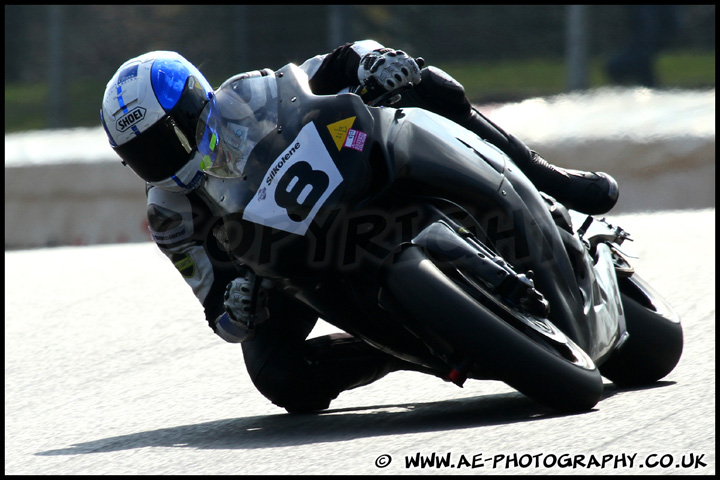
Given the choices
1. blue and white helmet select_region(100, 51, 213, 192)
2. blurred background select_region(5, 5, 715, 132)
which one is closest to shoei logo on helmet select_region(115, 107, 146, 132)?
blue and white helmet select_region(100, 51, 213, 192)

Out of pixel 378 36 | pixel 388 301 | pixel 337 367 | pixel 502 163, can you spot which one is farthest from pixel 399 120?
pixel 378 36

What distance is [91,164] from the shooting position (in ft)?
35.8

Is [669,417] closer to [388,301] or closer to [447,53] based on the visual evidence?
[388,301]

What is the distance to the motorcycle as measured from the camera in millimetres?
3332

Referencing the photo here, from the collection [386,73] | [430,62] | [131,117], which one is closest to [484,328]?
[386,73]

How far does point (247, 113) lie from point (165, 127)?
262mm

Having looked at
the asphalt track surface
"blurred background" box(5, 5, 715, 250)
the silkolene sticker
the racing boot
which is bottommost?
"blurred background" box(5, 5, 715, 250)

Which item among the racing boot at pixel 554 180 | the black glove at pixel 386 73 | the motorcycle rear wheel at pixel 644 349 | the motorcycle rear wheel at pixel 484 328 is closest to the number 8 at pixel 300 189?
the motorcycle rear wheel at pixel 484 328

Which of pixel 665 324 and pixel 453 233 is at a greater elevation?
pixel 453 233

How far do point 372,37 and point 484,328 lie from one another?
919 cm

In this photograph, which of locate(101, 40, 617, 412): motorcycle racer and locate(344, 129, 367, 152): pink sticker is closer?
locate(344, 129, 367, 152): pink sticker

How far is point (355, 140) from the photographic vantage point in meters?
3.54

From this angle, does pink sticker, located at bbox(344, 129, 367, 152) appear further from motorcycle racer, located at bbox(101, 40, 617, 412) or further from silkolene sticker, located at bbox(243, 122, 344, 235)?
motorcycle racer, located at bbox(101, 40, 617, 412)

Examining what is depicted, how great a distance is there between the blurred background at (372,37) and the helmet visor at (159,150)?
309 inches
